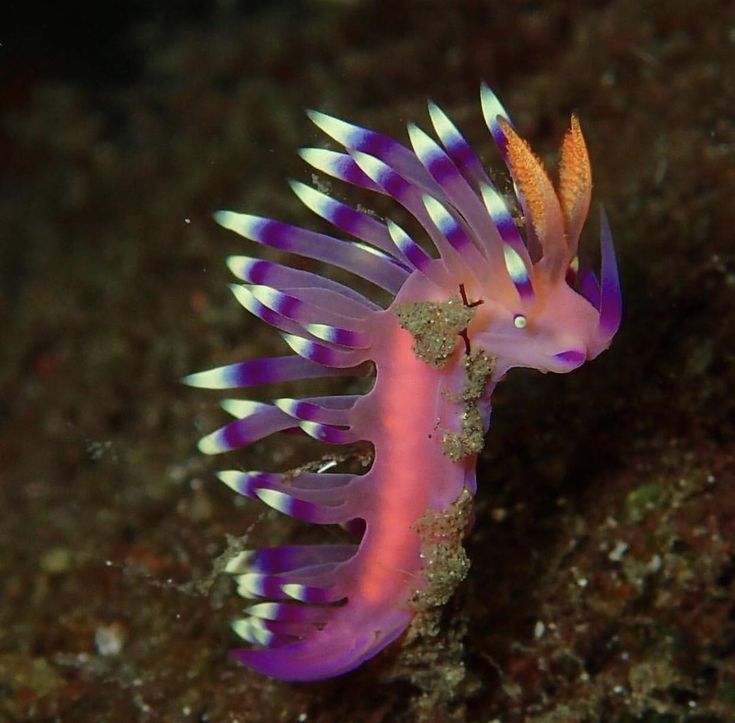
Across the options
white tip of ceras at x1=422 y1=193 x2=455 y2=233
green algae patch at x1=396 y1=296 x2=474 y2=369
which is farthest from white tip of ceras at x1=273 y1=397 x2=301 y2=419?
white tip of ceras at x1=422 y1=193 x2=455 y2=233

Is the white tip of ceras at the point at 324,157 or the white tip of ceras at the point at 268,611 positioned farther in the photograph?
the white tip of ceras at the point at 268,611

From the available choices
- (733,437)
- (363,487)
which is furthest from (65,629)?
(733,437)

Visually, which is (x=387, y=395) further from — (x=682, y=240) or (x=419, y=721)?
(x=682, y=240)

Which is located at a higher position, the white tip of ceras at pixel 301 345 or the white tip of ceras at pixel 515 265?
the white tip of ceras at pixel 515 265

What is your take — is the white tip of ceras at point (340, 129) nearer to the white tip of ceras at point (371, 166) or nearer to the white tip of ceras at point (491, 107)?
the white tip of ceras at point (371, 166)

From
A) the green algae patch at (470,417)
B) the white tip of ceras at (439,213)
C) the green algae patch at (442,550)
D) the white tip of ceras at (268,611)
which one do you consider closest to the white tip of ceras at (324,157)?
the white tip of ceras at (439,213)

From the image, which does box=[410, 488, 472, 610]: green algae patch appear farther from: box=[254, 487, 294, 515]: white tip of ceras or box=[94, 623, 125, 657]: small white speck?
box=[94, 623, 125, 657]: small white speck

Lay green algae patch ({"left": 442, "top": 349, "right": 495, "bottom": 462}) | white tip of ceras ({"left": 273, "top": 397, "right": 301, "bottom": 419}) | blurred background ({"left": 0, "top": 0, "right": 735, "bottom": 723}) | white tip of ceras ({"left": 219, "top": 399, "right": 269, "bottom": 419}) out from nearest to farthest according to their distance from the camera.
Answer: green algae patch ({"left": 442, "top": 349, "right": 495, "bottom": 462}), white tip of ceras ({"left": 273, "top": 397, "right": 301, "bottom": 419}), white tip of ceras ({"left": 219, "top": 399, "right": 269, "bottom": 419}), blurred background ({"left": 0, "top": 0, "right": 735, "bottom": 723})
